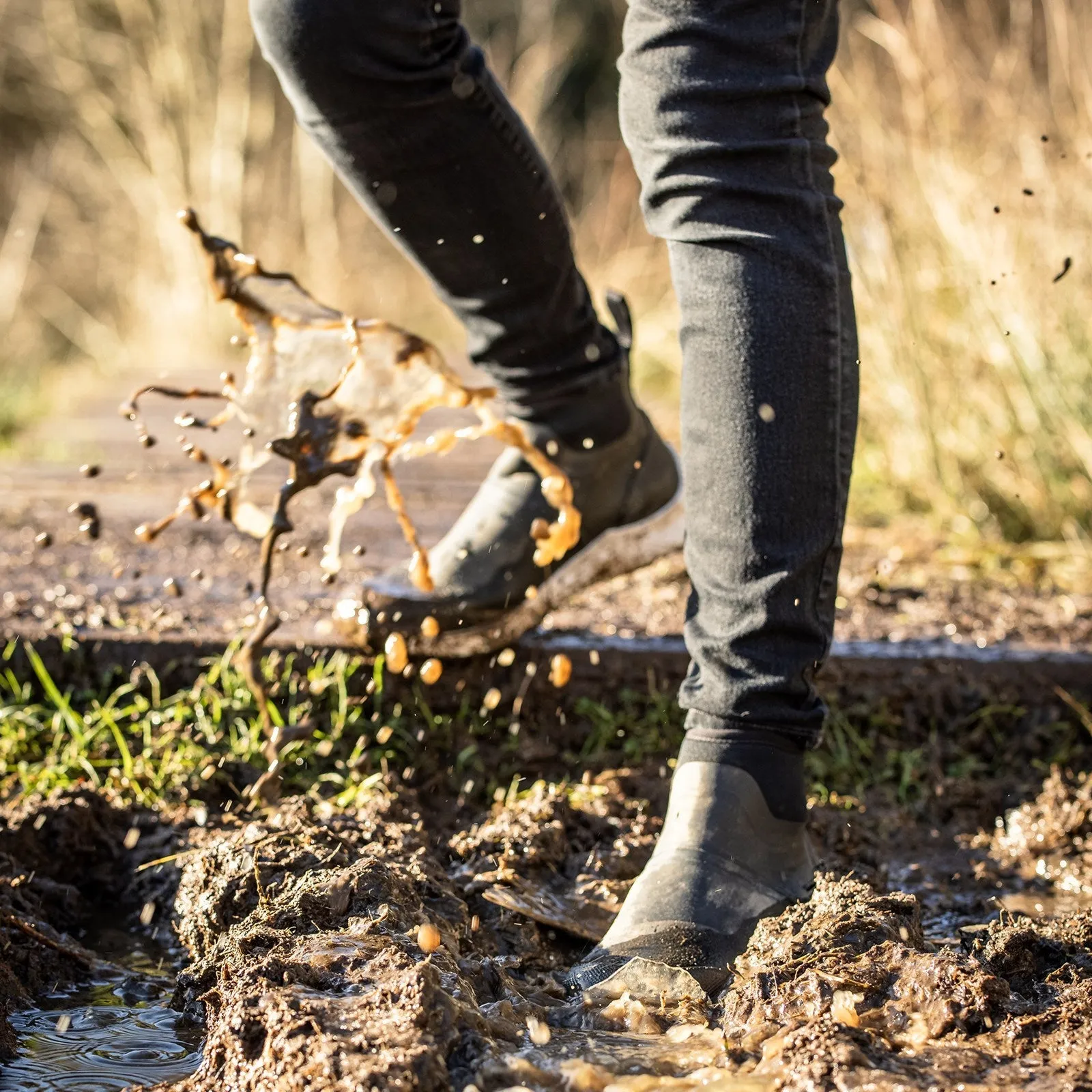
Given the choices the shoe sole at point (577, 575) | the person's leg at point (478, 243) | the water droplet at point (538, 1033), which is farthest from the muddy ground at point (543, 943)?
the person's leg at point (478, 243)

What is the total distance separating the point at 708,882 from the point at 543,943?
0.26m

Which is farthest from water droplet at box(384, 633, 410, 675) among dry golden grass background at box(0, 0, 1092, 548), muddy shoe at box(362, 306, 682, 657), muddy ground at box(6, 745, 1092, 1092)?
dry golden grass background at box(0, 0, 1092, 548)

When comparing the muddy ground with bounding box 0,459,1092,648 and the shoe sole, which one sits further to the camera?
the muddy ground with bounding box 0,459,1092,648

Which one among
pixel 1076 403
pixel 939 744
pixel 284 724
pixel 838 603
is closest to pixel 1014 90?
pixel 1076 403

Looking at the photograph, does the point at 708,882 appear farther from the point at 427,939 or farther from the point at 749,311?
the point at 749,311

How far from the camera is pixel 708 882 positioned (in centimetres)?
160

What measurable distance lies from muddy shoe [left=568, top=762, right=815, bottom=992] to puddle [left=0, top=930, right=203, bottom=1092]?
47 cm

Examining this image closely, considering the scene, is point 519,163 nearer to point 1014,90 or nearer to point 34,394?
point 1014,90

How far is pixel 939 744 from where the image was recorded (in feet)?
7.89

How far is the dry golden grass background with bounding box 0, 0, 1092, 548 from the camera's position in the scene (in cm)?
344

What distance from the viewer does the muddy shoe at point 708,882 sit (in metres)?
1.55

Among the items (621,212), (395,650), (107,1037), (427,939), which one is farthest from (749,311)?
(621,212)

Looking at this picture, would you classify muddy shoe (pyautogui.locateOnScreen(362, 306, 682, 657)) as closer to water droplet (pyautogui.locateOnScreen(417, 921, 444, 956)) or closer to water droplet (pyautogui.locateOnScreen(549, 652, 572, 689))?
water droplet (pyautogui.locateOnScreen(549, 652, 572, 689))

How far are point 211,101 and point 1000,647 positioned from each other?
7.87m
